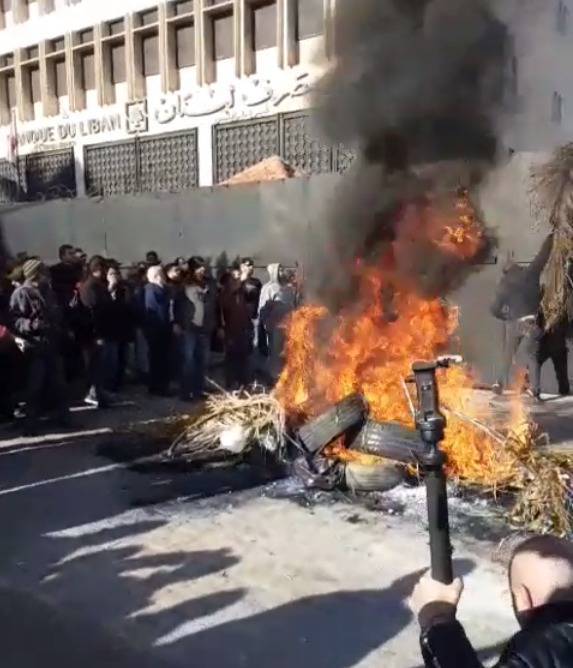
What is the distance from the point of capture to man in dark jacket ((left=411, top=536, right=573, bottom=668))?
1832 millimetres

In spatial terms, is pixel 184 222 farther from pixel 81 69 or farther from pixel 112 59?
pixel 81 69

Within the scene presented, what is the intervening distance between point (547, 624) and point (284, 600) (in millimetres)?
3147

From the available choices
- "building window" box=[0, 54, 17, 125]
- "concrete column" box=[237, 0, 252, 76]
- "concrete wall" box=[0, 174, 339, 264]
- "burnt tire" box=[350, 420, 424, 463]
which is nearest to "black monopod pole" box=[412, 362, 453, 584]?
"burnt tire" box=[350, 420, 424, 463]

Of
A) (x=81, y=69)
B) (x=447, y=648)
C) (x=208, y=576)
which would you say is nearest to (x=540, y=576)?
(x=447, y=648)

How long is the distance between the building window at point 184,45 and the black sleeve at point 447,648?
22.7 metres

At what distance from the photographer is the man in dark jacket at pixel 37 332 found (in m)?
8.52

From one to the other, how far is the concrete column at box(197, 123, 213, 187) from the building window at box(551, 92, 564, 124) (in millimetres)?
11937

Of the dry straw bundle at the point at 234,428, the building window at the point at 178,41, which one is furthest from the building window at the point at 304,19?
the dry straw bundle at the point at 234,428

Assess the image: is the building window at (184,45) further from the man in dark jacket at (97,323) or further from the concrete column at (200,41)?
the man in dark jacket at (97,323)

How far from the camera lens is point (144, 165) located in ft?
79.8

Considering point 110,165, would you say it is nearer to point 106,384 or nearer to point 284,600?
point 106,384

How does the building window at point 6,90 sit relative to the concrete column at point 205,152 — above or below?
above

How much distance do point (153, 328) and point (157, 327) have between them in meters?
0.05

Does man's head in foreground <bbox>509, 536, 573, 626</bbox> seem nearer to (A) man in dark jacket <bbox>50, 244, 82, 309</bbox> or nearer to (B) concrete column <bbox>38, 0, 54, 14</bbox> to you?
(A) man in dark jacket <bbox>50, 244, 82, 309</bbox>
